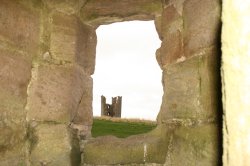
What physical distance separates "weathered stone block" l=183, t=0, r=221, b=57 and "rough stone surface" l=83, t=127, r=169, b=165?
60cm

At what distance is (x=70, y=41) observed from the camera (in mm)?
2408

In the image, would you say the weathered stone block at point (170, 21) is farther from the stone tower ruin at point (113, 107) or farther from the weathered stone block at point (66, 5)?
the stone tower ruin at point (113, 107)

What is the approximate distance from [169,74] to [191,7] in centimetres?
47

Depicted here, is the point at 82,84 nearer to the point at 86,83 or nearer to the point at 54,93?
the point at 86,83

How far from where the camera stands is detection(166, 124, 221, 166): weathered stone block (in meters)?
1.82

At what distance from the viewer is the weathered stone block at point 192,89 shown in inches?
75.1

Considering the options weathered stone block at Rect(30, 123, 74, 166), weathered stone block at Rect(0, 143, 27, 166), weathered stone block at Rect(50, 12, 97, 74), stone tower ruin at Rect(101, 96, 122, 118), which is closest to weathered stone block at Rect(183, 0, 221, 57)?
weathered stone block at Rect(50, 12, 97, 74)

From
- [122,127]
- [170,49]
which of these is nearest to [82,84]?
[170,49]

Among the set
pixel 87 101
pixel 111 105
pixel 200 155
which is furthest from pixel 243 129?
pixel 111 105

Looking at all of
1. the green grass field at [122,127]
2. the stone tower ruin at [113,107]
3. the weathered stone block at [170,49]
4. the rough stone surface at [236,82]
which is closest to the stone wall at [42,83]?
the weathered stone block at [170,49]

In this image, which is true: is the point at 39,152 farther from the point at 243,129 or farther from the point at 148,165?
the point at 243,129

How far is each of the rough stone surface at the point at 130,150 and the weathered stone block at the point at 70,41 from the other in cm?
64

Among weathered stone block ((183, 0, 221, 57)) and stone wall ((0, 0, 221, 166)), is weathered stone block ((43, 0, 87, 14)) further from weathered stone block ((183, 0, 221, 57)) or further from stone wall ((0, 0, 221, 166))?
weathered stone block ((183, 0, 221, 57))

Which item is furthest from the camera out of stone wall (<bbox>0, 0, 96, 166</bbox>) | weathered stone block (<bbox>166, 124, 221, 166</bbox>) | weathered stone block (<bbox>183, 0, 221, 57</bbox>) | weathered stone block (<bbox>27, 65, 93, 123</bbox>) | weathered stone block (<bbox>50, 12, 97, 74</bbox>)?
weathered stone block (<bbox>50, 12, 97, 74</bbox>)
